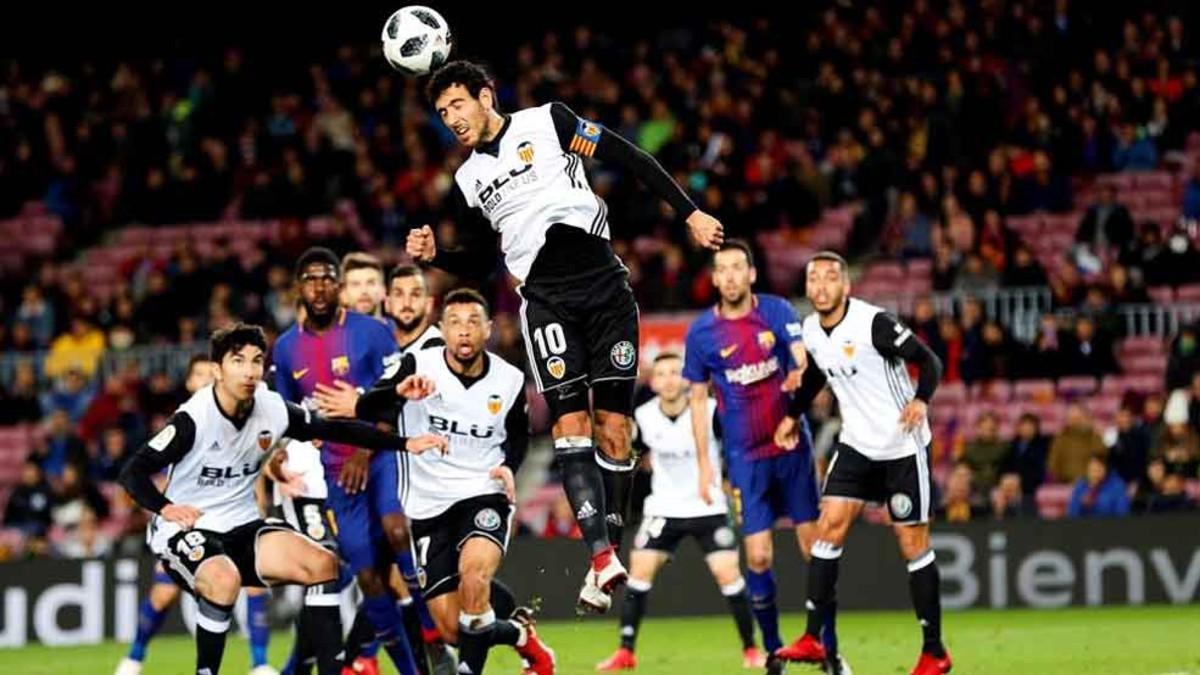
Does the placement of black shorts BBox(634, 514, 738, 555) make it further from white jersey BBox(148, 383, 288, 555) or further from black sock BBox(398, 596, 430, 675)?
white jersey BBox(148, 383, 288, 555)

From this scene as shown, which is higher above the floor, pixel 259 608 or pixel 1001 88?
pixel 1001 88

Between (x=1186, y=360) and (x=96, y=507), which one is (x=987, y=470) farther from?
(x=96, y=507)

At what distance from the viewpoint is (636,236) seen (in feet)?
75.4

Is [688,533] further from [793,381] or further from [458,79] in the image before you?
[458,79]

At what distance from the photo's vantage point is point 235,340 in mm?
10617

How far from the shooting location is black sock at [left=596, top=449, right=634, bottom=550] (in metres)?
9.80

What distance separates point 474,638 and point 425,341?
1.91 meters

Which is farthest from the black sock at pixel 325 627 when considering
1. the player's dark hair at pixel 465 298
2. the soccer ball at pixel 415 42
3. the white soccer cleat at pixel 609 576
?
the soccer ball at pixel 415 42

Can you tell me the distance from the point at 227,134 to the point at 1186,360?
12.9 meters

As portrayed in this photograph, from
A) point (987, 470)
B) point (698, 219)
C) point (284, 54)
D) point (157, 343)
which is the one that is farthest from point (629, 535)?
point (284, 54)

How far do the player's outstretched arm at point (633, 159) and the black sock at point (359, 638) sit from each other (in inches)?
138

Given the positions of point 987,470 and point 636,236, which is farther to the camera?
point 636,236

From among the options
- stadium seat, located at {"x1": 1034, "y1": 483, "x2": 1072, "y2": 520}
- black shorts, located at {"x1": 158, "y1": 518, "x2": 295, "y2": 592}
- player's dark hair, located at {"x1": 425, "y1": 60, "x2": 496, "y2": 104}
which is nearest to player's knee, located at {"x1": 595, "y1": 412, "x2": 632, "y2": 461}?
player's dark hair, located at {"x1": 425, "y1": 60, "x2": 496, "y2": 104}

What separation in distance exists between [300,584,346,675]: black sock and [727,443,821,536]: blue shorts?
3014mm
